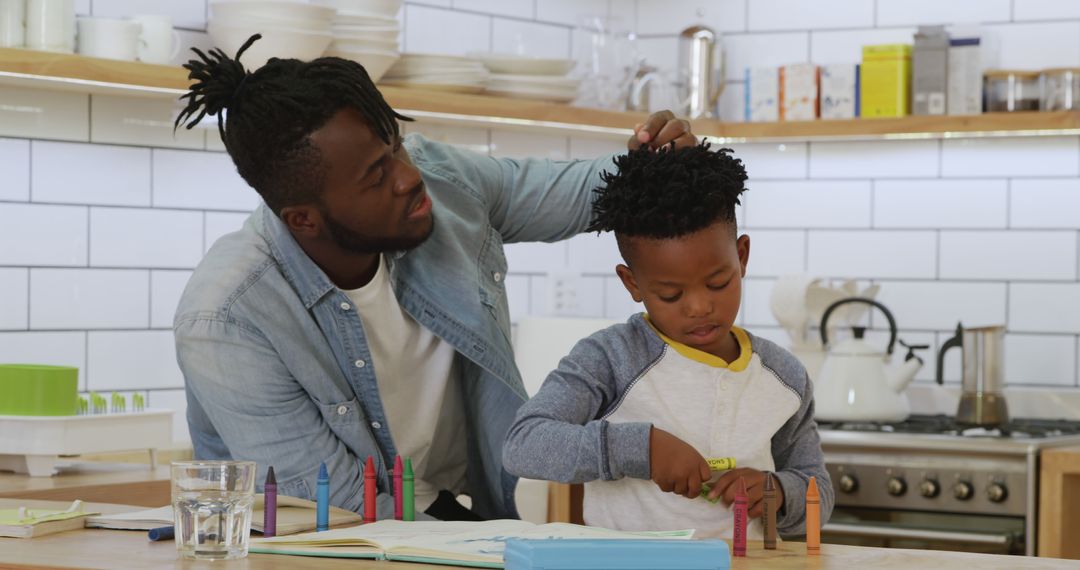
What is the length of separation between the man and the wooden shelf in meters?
0.86

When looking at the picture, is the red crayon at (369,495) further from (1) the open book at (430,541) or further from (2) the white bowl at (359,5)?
(2) the white bowl at (359,5)

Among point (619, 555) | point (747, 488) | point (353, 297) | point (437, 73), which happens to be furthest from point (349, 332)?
point (437, 73)

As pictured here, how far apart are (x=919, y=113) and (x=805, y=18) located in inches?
16.6

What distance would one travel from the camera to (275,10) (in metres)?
2.91

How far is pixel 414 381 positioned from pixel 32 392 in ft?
2.39

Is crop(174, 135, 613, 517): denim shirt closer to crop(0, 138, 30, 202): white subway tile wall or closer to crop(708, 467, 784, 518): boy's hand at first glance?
crop(708, 467, 784, 518): boy's hand

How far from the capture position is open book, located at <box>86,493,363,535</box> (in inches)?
62.7

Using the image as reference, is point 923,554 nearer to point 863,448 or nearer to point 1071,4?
point 863,448

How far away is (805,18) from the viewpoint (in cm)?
378

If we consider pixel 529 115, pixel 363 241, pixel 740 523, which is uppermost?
pixel 529 115

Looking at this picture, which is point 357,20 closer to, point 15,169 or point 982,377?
point 15,169

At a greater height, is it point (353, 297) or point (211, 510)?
point (353, 297)

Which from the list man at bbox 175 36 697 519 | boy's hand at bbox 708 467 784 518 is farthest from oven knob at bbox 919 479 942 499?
boy's hand at bbox 708 467 784 518

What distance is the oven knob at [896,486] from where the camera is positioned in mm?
3109
